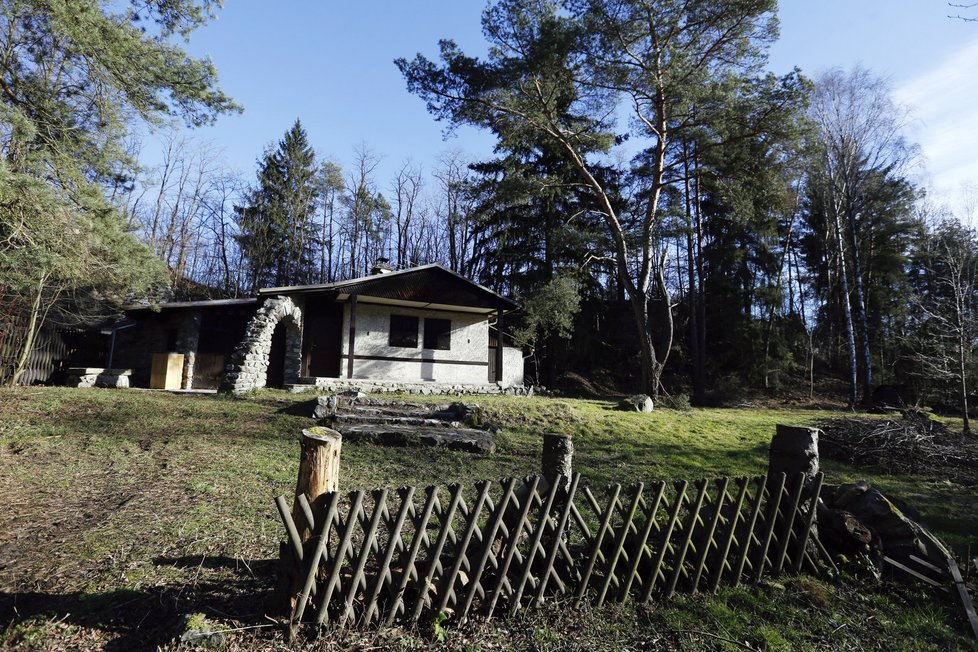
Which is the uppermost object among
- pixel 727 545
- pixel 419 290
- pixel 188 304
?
pixel 419 290

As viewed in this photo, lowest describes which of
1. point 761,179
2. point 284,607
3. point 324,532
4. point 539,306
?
point 284,607

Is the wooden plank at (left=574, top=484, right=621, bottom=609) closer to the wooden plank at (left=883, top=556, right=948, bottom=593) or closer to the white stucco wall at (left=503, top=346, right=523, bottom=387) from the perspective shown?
the wooden plank at (left=883, top=556, right=948, bottom=593)

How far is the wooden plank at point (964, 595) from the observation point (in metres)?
3.10

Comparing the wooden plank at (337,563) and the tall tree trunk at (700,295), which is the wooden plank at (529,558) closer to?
the wooden plank at (337,563)

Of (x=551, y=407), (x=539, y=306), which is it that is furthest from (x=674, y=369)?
(x=551, y=407)


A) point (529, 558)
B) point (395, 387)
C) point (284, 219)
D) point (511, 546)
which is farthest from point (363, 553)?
point (284, 219)

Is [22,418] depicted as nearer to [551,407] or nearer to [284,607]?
[284,607]

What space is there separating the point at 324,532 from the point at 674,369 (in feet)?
87.8

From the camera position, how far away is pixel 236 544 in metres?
3.72

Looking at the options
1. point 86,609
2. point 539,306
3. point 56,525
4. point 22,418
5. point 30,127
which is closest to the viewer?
point 86,609

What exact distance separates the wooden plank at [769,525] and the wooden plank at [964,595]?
1172 millimetres

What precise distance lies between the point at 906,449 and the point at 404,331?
1479 centimetres

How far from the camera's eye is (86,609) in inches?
110

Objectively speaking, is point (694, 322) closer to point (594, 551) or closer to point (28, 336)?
point (594, 551)
